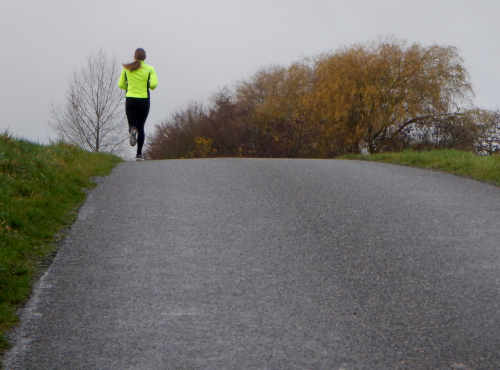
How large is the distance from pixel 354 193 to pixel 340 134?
1157 inches

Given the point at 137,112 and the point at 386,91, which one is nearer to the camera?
the point at 137,112

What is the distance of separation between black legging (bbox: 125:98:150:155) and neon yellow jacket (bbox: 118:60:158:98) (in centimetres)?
13

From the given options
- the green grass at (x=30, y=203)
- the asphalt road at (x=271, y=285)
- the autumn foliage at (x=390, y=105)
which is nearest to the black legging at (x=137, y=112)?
the green grass at (x=30, y=203)

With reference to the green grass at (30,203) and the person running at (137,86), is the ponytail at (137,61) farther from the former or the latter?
the green grass at (30,203)

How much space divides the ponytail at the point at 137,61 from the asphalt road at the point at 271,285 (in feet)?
16.8

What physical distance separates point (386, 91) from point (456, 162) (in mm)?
25813

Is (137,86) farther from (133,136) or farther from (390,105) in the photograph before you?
(390,105)

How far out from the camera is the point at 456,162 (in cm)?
1151

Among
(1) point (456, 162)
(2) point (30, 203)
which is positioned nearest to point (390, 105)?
(1) point (456, 162)

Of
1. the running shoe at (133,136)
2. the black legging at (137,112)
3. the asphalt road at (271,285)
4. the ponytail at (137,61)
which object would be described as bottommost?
the asphalt road at (271,285)

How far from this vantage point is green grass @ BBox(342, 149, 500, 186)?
1016cm

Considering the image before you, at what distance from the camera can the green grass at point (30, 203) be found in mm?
4723

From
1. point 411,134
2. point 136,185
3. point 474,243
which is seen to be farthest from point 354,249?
point 411,134

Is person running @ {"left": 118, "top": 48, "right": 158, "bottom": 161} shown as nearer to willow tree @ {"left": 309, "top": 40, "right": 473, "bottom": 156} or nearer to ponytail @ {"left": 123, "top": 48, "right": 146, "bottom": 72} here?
ponytail @ {"left": 123, "top": 48, "right": 146, "bottom": 72}
